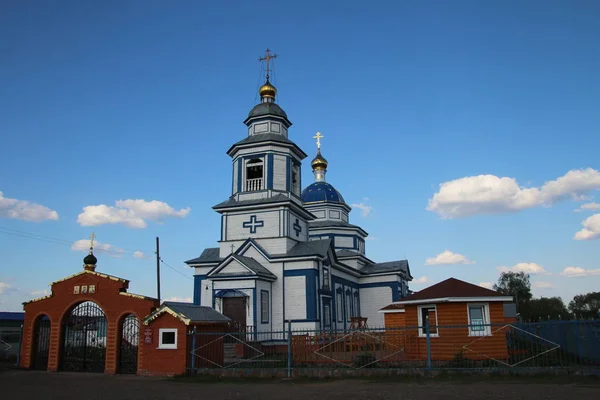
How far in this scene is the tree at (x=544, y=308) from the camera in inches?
2617

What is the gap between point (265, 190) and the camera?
2981cm

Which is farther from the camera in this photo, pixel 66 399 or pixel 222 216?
pixel 222 216

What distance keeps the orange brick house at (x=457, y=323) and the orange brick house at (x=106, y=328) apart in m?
7.43

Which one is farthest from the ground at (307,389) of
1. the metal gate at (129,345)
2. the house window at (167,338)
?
the metal gate at (129,345)

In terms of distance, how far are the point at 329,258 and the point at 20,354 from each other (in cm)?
1702

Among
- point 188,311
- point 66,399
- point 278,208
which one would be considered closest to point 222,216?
point 278,208

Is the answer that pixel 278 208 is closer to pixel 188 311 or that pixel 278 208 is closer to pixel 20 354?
pixel 188 311

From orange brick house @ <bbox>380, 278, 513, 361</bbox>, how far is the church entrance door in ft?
29.9

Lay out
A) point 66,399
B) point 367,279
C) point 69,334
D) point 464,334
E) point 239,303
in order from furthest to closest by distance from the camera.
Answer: point 367,279, point 239,303, point 69,334, point 464,334, point 66,399

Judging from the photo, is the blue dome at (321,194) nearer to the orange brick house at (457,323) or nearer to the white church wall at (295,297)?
the white church wall at (295,297)

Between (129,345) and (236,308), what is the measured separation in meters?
7.83

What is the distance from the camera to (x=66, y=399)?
13.0 m

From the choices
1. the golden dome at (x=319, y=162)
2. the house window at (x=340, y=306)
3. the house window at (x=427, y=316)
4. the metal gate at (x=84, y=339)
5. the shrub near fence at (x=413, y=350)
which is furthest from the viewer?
the golden dome at (x=319, y=162)

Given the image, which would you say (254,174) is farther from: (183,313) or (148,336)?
(148,336)
